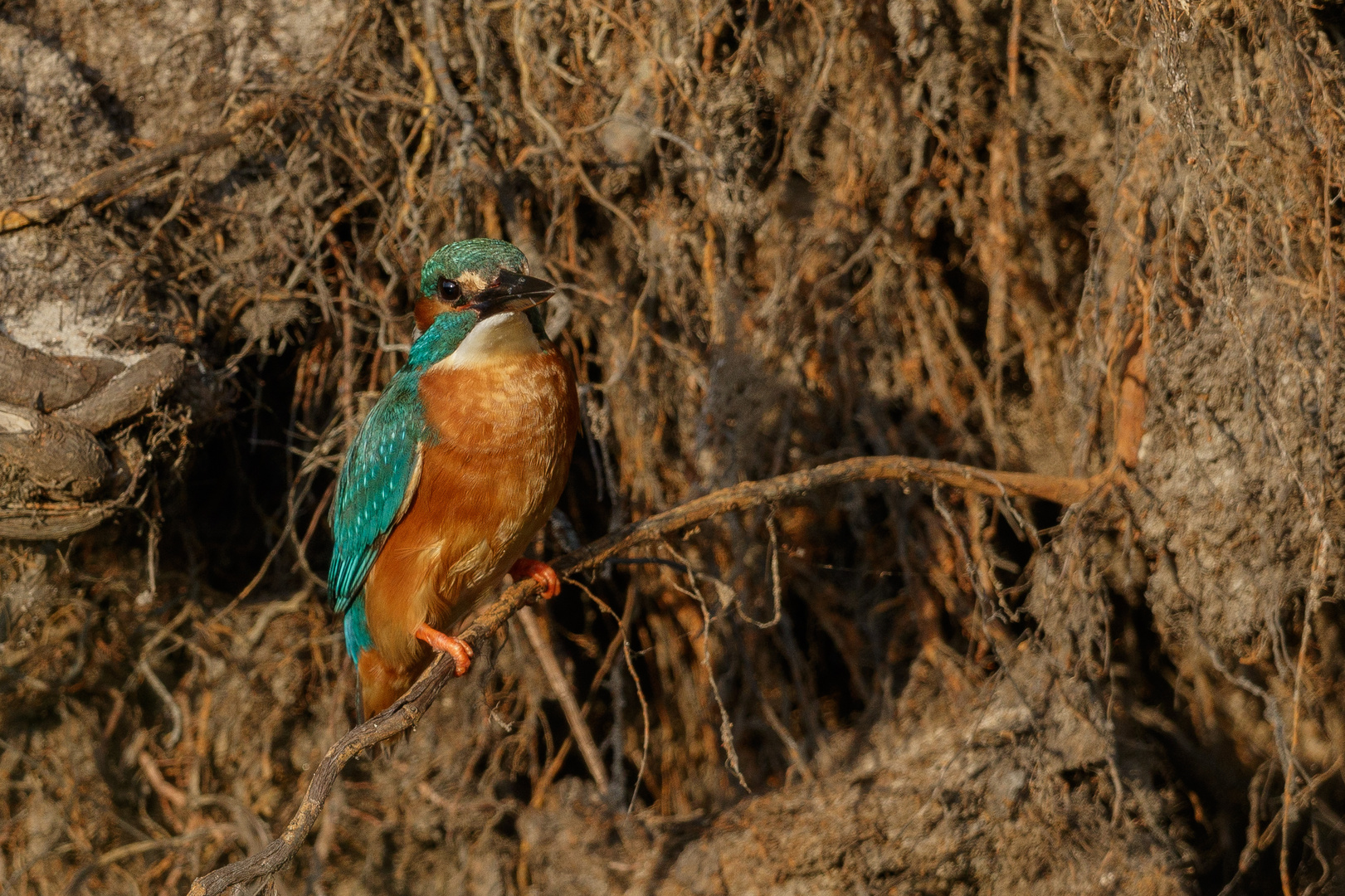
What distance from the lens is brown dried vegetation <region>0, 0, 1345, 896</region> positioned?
113 inches

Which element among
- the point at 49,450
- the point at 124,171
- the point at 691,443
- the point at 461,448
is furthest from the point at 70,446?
the point at 691,443

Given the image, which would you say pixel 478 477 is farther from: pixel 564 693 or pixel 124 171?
pixel 124 171

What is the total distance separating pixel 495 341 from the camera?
2457 millimetres

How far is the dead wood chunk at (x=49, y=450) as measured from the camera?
2695 mm

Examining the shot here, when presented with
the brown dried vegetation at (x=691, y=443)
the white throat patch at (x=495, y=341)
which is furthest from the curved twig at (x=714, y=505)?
the white throat patch at (x=495, y=341)

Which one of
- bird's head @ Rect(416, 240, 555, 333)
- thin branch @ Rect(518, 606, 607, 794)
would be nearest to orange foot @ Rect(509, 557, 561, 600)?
thin branch @ Rect(518, 606, 607, 794)

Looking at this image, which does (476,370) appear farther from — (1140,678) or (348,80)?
(1140,678)

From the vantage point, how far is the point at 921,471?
100 inches

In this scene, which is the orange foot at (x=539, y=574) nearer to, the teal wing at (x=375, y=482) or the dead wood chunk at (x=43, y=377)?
the teal wing at (x=375, y=482)

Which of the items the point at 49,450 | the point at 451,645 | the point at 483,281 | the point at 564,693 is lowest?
the point at 564,693

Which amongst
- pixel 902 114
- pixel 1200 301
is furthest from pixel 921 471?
pixel 902 114

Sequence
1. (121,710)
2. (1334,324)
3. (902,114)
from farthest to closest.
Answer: (121,710) → (902,114) → (1334,324)

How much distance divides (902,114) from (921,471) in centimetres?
132

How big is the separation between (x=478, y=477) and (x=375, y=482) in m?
0.31
